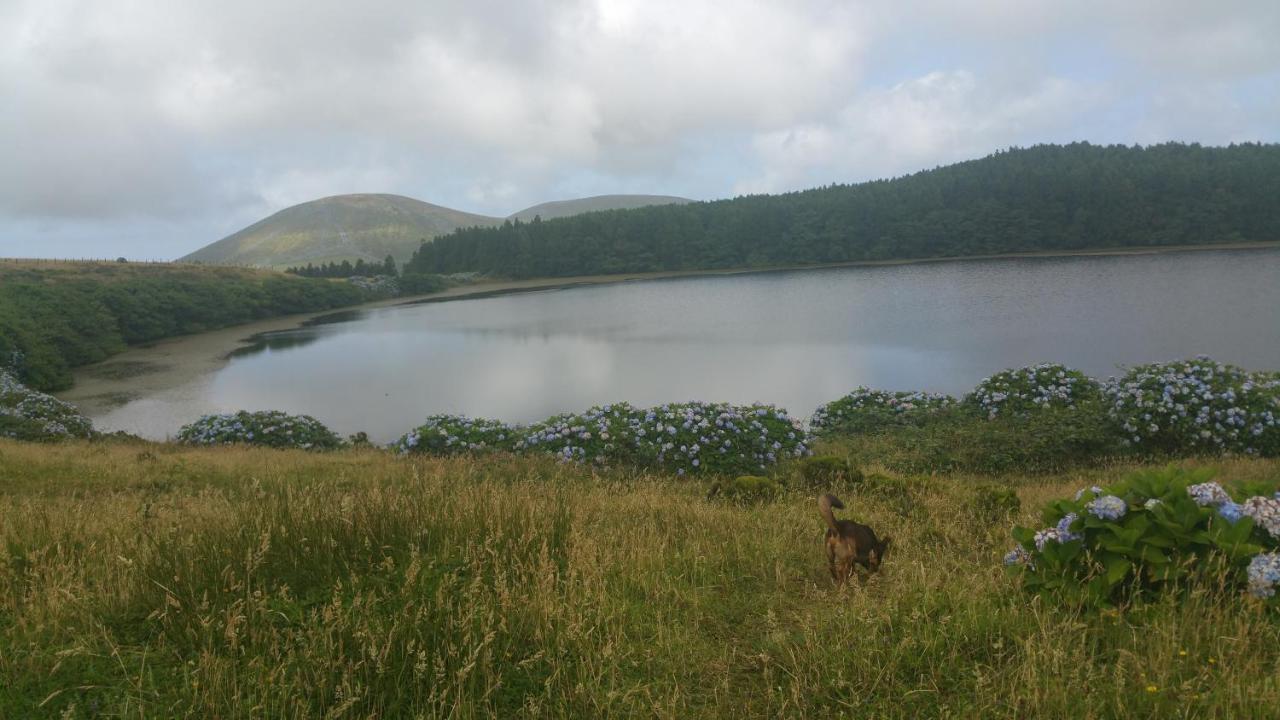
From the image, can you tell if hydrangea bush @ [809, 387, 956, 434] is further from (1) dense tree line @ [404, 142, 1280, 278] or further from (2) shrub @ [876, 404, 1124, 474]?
(1) dense tree line @ [404, 142, 1280, 278]

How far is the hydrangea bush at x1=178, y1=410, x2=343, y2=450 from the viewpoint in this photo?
640 inches

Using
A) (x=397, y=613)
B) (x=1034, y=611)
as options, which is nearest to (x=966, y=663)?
(x=1034, y=611)

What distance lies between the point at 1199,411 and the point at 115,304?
2235 inches

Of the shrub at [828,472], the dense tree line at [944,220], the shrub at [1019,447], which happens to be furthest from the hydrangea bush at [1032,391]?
the dense tree line at [944,220]

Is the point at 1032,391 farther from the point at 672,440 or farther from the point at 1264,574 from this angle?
the point at 1264,574

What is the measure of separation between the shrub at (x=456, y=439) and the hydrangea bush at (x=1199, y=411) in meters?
10.6

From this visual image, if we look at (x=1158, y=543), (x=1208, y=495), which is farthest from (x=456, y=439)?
(x=1208, y=495)

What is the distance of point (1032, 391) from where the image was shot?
1465 cm

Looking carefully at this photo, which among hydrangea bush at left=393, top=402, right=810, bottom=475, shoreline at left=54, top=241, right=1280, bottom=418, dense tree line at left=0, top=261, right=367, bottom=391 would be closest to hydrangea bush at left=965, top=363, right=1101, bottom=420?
hydrangea bush at left=393, top=402, right=810, bottom=475

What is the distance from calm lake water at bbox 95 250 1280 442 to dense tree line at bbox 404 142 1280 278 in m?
30.4

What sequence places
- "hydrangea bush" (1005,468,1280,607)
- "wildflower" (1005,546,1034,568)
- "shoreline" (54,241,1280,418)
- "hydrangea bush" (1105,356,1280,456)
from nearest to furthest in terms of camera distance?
"hydrangea bush" (1005,468,1280,607) → "wildflower" (1005,546,1034,568) → "hydrangea bush" (1105,356,1280,456) → "shoreline" (54,241,1280,418)

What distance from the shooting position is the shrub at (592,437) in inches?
443

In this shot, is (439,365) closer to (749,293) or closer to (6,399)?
(6,399)

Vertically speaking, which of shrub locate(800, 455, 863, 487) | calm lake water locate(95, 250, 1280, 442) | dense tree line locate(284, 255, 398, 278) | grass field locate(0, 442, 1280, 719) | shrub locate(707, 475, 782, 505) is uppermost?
dense tree line locate(284, 255, 398, 278)
